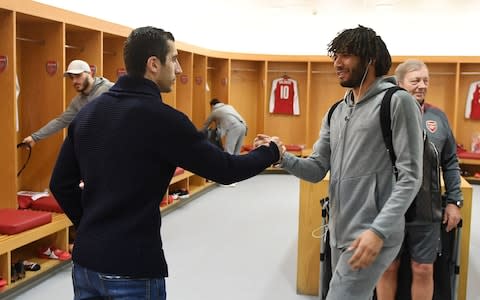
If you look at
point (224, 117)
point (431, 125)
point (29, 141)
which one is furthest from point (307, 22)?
point (431, 125)

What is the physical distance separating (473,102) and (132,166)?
30.8 ft

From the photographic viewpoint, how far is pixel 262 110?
11.0 meters

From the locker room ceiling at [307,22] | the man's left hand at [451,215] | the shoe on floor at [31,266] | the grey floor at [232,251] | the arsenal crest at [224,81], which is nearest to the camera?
the man's left hand at [451,215]

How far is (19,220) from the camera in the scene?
4.10m

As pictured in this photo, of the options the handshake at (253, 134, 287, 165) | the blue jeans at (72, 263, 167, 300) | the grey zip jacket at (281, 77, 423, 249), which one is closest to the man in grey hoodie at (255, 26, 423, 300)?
the grey zip jacket at (281, 77, 423, 249)

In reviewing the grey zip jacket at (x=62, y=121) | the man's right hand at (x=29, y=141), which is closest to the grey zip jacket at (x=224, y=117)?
the grey zip jacket at (x=62, y=121)

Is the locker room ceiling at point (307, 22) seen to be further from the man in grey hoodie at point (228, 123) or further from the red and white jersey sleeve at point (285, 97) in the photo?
the man in grey hoodie at point (228, 123)

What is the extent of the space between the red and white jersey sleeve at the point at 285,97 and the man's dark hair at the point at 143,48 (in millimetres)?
9161

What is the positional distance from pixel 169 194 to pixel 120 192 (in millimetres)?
5705

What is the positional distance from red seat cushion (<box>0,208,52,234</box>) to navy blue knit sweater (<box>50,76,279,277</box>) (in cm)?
249

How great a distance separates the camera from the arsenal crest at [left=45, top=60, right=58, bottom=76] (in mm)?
5176

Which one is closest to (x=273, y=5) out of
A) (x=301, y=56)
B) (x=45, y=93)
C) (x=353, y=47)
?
(x=301, y=56)

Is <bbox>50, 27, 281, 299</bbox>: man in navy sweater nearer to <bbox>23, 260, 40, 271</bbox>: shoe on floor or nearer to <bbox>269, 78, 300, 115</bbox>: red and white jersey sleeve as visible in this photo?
<bbox>23, 260, 40, 271</bbox>: shoe on floor

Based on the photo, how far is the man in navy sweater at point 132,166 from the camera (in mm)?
1689
